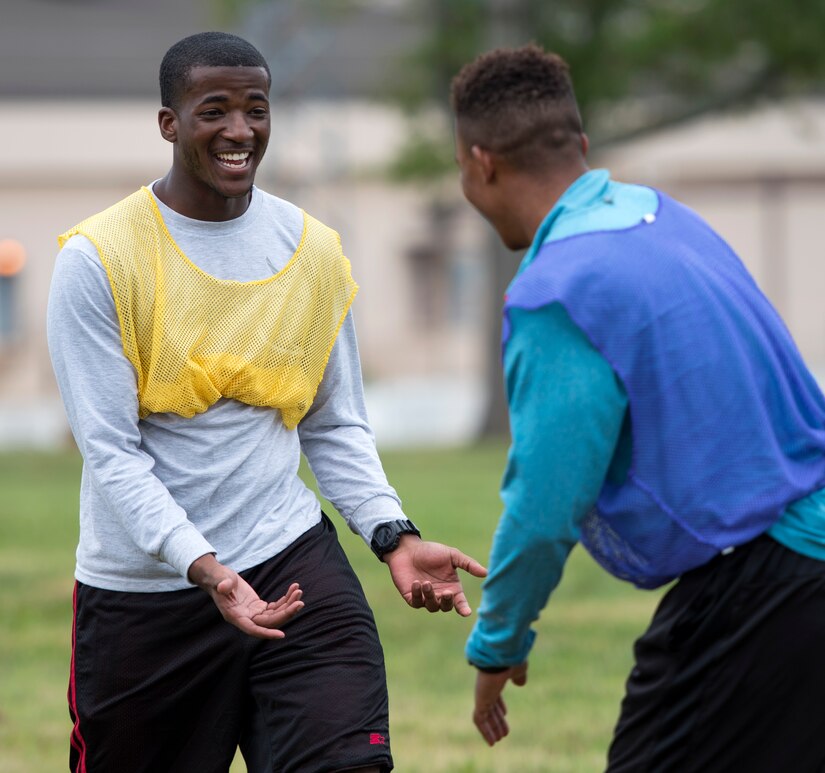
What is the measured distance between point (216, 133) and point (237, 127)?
0.05 meters

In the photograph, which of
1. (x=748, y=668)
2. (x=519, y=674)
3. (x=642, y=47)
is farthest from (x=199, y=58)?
(x=642, y=47)

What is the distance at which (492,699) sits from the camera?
3.88m

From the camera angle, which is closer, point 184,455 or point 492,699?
point 184,455

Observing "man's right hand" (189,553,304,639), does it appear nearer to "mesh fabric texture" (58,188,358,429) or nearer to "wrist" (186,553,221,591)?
"wrist" (186,553,221,591)

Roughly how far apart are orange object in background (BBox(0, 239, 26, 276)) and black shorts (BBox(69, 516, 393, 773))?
35.6 m

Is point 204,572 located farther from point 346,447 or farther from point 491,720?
point 491,720

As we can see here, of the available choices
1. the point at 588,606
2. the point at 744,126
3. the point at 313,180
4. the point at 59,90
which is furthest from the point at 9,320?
the point at 588,606

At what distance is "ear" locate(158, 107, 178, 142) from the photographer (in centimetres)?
378

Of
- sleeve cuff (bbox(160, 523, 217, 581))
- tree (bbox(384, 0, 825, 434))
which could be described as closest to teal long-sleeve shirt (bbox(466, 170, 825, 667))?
sleeve cuff (bbox(160, 523, 217, 581))

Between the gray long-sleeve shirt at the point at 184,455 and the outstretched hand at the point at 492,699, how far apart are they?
48cm

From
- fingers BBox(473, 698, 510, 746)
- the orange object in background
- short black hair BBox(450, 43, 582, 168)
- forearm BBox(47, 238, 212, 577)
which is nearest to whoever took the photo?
forearm BBox(47, 238, 212, 577)

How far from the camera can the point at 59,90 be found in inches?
1592

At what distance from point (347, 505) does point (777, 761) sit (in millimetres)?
1283

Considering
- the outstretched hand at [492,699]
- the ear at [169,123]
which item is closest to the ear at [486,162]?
the ear at [169,123]
